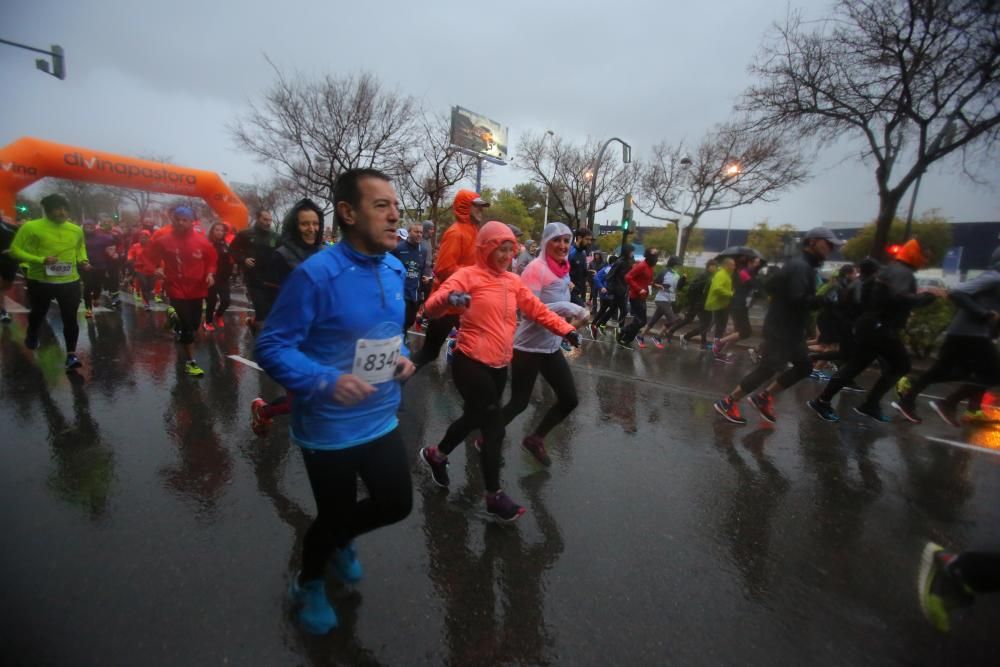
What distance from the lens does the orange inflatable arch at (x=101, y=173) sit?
14.9 metres

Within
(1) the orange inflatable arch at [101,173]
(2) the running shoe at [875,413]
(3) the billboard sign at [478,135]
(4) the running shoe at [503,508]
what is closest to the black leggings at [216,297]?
(4) the running shoe at [503,508]

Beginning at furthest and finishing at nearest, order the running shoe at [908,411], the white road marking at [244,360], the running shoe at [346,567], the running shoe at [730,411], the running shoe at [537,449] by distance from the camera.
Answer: the white road marking at [244,360]
the running shoe at [908,411]
the running shoe at [730,411]
the running shoe at [537,449]
the running shoe at [346,567]

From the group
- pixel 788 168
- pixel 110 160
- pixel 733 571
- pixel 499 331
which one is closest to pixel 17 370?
pixel 499 331

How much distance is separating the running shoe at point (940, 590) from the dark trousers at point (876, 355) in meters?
3.70

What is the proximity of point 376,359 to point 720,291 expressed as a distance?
8.70 meters

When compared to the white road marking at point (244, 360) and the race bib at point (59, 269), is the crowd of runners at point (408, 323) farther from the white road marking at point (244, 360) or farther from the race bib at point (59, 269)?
the white road marking at point (244, 360)

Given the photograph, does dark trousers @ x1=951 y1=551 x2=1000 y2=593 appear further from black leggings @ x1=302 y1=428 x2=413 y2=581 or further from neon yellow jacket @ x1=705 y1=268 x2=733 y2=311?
neon yellow jacket @ x1=705 y1=268 x2=733 y2=311

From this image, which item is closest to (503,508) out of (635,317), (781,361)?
(781,361)

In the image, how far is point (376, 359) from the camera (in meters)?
2.04

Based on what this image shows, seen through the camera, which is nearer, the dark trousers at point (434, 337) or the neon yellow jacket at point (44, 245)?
the dark trousers at point (434, 337)

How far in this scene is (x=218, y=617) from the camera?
2.15 metres

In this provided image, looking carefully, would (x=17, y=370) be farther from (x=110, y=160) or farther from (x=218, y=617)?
(x=110, y=160)

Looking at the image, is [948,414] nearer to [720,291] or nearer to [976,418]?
[976,418]

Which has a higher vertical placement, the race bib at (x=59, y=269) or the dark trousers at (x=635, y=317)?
the race bib at (x=59, y=269)
